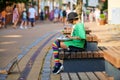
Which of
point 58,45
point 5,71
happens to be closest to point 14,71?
point 5,71

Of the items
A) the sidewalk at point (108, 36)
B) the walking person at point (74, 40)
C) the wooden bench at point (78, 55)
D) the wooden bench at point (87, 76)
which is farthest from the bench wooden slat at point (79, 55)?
the sidewalk at point (108, 36)

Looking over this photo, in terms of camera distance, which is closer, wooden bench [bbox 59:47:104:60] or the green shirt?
wooden bench [bbox 59:47:104:60]

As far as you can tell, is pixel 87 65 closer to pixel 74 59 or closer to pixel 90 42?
pixel 74 59

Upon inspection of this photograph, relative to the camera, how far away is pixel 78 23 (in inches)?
405

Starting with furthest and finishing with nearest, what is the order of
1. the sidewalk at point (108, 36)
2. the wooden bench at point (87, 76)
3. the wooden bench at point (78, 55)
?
the sidewalk at point (108, 36) < the wooden bench at point (78, 55) < the wooden bench at point (87, 76)

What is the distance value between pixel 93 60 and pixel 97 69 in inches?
A: 11.3

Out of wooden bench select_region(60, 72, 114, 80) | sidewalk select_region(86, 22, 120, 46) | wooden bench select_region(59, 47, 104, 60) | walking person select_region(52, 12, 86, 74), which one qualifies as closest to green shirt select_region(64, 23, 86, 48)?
walking person select_region(52, 12, 86, 74)

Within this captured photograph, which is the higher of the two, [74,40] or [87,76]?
[74,40]

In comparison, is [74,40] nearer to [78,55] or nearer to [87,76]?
[78,55]

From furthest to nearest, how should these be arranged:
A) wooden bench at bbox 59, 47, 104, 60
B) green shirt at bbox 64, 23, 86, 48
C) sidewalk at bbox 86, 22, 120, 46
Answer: sidewalk at bbox 86, 22, 120, 46
green shirt at bbox 64, 23, 86, 48
wooden bench at bbox 59, 47, 104, 60

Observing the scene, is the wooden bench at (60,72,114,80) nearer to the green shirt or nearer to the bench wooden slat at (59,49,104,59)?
the bench wooden slat at (59,49,104,59)

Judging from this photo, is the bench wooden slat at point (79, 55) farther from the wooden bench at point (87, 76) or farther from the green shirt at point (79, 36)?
the wooden bench at point (87, 76)

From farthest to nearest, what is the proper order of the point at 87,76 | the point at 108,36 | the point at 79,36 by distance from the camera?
the point at 108,36
the point at 79,36
the point at 87,76

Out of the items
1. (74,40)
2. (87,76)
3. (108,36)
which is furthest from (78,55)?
(108,36)
